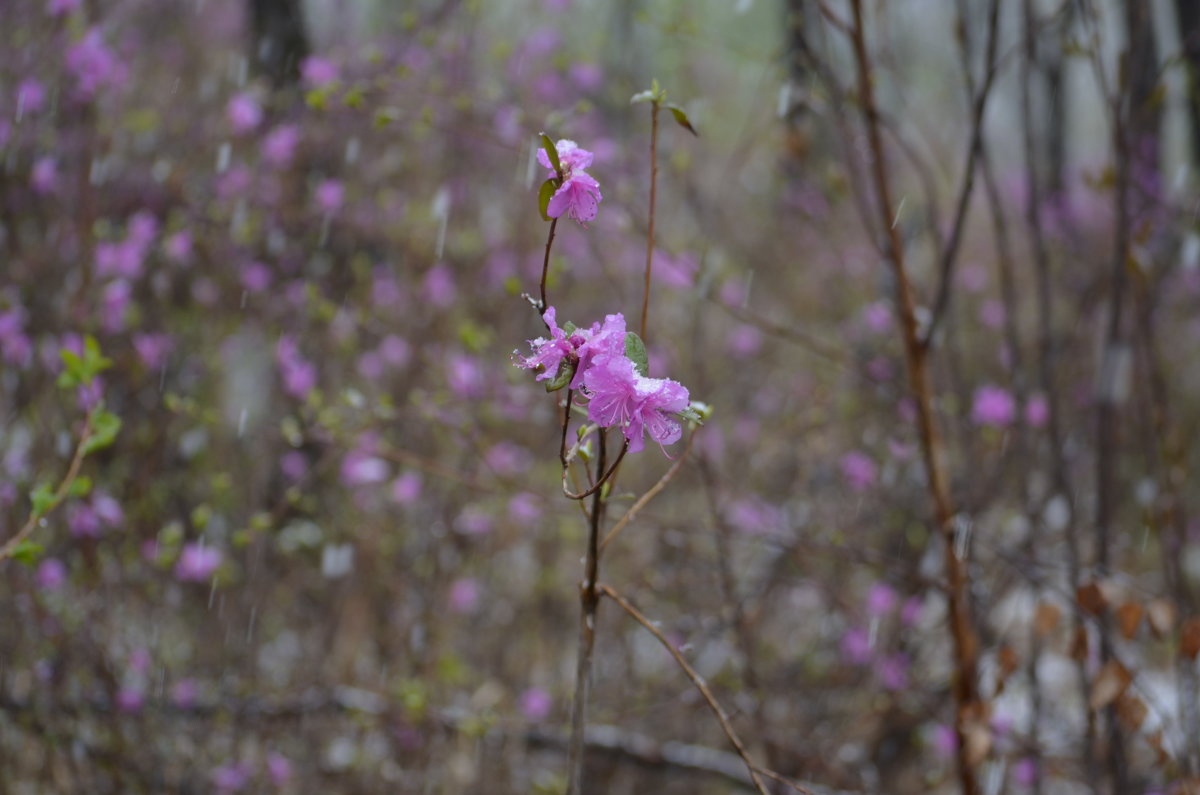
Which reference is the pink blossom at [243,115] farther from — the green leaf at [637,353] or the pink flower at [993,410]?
the green leaf at [637,353]

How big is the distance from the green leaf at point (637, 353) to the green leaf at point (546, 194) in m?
0.15

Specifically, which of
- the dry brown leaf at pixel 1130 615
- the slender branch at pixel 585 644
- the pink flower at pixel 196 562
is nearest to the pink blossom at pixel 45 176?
the pink flower at pixel 196 562

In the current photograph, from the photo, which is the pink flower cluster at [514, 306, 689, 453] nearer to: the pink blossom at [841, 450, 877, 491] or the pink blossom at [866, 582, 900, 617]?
the pink blossom at [841, 450, 877, 491]

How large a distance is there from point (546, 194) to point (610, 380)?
20cm

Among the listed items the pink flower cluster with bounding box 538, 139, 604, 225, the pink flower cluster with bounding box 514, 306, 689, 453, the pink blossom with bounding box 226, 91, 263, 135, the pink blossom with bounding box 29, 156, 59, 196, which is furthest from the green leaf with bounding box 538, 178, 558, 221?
the pink blossom with bounding box 29, 156, 59, 196

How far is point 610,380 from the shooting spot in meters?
0.86

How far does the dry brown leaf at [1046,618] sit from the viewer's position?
1464mm

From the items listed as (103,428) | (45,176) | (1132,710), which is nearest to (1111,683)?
(1132,710)

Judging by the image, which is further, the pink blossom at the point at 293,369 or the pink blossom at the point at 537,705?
the pink blossom at the point at 293,369

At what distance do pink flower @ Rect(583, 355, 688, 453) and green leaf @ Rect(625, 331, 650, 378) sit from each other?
0.01m

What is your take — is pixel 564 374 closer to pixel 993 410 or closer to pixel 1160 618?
pixel 1160 618

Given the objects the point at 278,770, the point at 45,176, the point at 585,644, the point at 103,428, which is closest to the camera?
the point at 585,644

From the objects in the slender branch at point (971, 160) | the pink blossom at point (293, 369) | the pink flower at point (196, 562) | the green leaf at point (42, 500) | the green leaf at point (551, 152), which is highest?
the pink blossom at point (293, 369)

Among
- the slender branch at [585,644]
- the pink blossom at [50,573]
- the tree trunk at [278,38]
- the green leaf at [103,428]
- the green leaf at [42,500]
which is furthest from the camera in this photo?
the tree trunk at [278,38]
